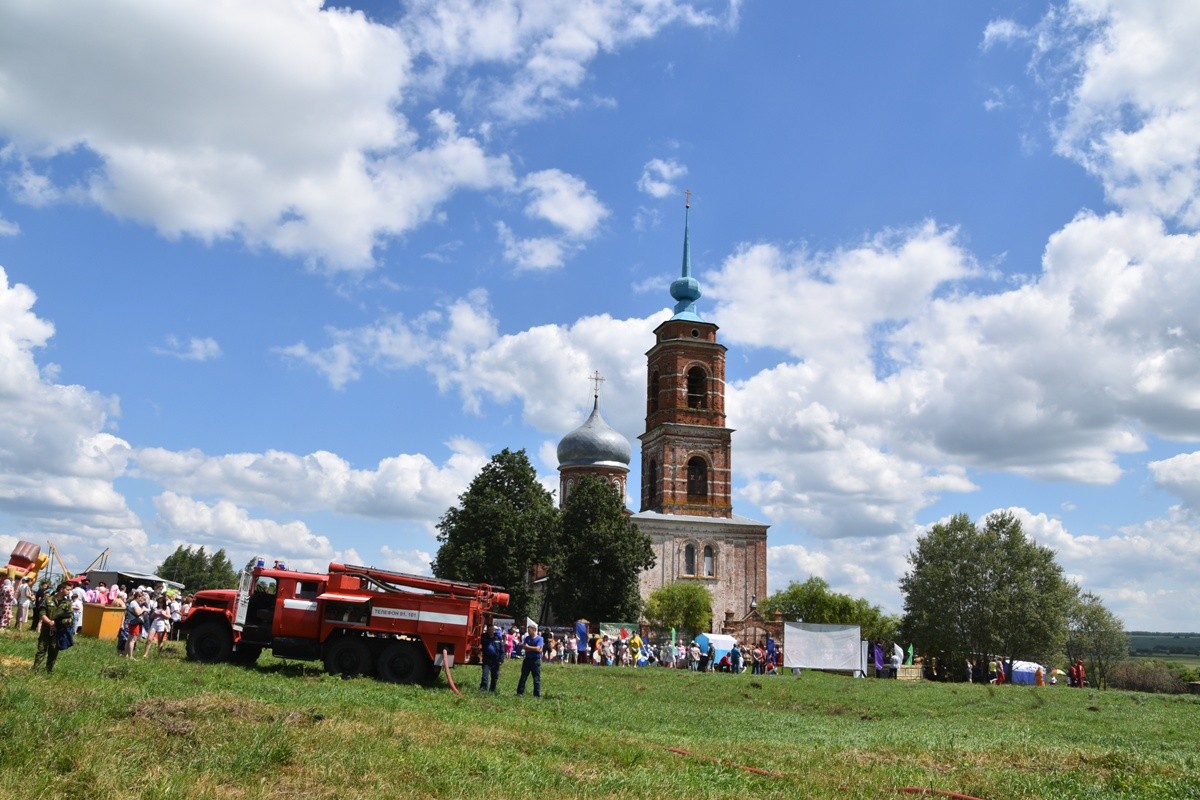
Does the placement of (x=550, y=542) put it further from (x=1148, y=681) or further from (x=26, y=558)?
(x=1148, y=681)

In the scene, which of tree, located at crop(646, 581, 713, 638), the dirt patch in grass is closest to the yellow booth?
the dirt patch in grass

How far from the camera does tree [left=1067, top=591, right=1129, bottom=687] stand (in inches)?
3420

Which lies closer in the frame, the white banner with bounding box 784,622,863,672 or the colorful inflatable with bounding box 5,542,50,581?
the colorful inflatable with bounding box 5,542,50,581

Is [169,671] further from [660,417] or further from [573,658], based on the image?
[660,417]

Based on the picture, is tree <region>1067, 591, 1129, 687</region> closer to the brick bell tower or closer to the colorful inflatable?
the brick bell tower

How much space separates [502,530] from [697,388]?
21135 mm

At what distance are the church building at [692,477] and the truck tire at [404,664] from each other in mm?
40083

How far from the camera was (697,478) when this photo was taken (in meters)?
64.2

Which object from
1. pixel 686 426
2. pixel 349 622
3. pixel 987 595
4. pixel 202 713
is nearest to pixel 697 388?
pixel 686 426

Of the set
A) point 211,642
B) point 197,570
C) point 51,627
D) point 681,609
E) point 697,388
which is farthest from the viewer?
point 197,570

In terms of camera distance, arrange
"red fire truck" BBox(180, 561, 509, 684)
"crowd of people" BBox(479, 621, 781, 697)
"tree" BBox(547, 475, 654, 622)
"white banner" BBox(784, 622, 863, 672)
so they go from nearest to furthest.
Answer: "red fire truck" BBox(180, 561, 509, 684) → "white banner" BBox(784, 622, 863, 672) → "crowd of people" BBox(479, 621, 781, 697) → "tree" BBox(547, 475, 654, 622)

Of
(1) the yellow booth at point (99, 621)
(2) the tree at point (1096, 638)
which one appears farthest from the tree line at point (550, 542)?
(2) the tree at point (1096, 638)

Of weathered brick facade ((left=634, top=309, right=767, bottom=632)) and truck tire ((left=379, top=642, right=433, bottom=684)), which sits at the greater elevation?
weathered brick facade ((left=634, top=309, right=767, bottom=632))

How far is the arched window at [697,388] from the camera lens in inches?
2574
